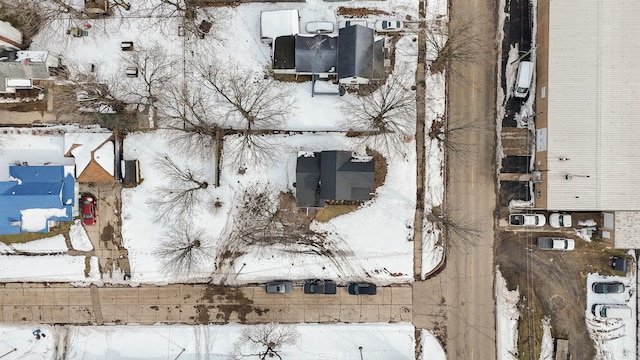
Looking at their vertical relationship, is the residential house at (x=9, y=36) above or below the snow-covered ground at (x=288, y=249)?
above

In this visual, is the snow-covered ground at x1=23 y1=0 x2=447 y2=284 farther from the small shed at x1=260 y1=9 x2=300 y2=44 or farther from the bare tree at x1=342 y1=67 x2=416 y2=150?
the small shed at x1=260 y1=9 x2=300 y2=44

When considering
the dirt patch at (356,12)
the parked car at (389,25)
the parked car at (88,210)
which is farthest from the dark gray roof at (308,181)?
the parked car at (88,210)

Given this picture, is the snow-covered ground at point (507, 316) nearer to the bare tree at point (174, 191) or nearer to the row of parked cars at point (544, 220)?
the row of parked cars at point (544, 220)

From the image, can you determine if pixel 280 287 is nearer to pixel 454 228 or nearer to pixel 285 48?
pixel 454 228

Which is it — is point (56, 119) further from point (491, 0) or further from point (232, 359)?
point (491, 0)

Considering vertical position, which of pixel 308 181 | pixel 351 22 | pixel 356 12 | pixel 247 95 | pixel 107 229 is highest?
pixel 356 12

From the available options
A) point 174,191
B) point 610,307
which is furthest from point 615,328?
point 174,191
